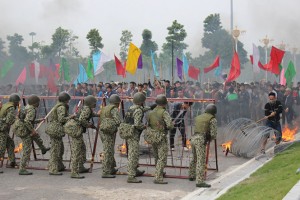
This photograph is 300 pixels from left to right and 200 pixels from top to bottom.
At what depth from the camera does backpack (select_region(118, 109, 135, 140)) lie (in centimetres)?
953

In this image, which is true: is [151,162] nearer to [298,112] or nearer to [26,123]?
[26,123]

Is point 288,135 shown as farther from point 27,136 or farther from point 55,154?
point 27,136

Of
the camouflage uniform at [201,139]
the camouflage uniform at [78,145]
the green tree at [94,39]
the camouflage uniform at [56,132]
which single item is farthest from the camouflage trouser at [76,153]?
the green tree at [94,39]

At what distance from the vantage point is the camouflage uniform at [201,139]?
349 inches

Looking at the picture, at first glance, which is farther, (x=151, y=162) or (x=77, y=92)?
(x=77, y=92)

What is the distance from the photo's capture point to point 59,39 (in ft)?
149

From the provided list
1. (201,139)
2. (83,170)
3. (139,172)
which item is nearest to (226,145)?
(139,172)

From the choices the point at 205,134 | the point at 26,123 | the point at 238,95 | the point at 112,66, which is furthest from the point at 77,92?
the point at 112,66

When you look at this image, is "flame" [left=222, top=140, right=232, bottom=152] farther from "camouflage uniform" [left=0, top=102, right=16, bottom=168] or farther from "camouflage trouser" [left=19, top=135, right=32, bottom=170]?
"camouflage uniform" [left=0, top=102, right=16, bottom=168]

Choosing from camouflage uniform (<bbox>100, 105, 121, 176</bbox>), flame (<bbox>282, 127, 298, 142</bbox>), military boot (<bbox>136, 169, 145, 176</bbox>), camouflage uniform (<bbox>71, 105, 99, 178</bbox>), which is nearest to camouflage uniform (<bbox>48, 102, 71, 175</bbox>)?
camouflage uniform (<bbox>71, 105, 99, 178</bbox>)

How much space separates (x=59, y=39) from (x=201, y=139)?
38.2 meters

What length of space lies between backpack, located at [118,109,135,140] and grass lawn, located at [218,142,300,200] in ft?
7.85

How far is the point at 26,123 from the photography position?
10234mm

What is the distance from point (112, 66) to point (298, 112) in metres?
41.8
